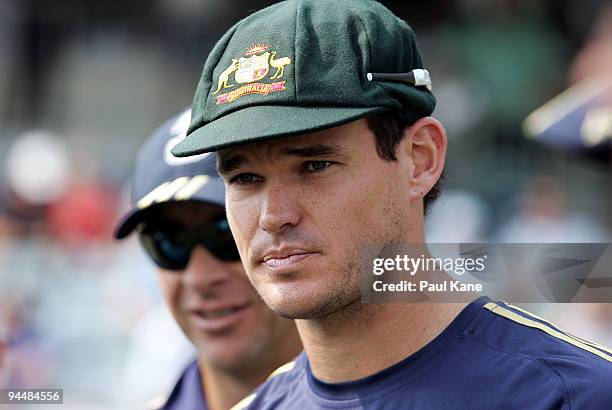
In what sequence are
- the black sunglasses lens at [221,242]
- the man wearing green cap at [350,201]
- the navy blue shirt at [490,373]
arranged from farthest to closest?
the black sunglasses lens at [221,242] → the man wearing green cap at [350,201] → the navy blue shirt at [490,373]

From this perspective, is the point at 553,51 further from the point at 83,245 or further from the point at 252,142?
the point at 252,142

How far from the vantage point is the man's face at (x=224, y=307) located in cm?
378

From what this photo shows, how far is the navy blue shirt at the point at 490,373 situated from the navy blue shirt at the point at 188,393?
1195 millimetres

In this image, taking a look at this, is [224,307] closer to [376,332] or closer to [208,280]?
[208,280]

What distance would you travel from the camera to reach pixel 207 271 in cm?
380

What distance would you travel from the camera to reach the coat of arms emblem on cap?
8.38ft

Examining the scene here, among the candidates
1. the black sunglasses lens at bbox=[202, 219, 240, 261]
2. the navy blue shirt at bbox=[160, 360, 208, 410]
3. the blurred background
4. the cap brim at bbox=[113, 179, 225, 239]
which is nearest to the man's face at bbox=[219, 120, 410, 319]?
the cap brim at bbox=[113, 179, 225, 239]

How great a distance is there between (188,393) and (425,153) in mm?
1681

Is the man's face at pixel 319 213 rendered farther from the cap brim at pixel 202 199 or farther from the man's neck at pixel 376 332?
the cap brim at pixel 202 199

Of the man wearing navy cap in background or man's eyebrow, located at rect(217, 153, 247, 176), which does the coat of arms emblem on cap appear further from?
the man wearing navy cap in background

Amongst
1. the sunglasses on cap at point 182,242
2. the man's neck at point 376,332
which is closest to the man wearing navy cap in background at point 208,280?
the sunglasses on cap at point 182,242

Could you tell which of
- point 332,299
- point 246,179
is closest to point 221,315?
point 246,179

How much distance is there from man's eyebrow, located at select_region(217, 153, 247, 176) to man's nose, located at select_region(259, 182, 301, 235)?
11cm

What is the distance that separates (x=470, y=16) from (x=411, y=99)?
37.7ft
